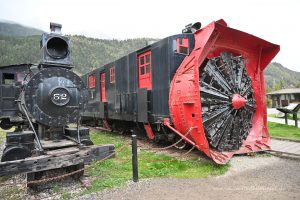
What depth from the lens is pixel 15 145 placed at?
504 cm

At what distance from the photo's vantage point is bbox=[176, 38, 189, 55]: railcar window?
7.21 meters

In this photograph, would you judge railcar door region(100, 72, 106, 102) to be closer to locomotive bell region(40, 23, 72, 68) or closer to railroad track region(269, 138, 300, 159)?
locomotive bell region(40, 23, 72, 68)

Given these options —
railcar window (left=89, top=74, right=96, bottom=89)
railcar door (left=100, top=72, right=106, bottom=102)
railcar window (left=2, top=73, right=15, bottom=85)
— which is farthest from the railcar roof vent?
railcar window (left=89, top=74, right=96, bottom=89)

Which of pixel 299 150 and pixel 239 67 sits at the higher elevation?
pixel 239 67

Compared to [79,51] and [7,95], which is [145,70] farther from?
[79,51]

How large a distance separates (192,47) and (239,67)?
152 cm

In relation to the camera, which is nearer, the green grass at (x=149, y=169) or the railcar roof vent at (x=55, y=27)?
the green grass at (x=149, y=169)

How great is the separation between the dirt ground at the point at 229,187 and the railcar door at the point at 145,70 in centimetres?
377

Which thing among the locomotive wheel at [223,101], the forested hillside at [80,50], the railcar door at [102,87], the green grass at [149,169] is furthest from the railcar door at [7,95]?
the forested hillside at [80,50]

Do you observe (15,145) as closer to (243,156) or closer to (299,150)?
(243,156)

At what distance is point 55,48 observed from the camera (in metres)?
6.09

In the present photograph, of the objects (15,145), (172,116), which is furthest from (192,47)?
(15,145)

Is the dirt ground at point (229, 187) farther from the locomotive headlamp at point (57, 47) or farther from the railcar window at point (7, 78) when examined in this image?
the railcar window at point (7, 78)

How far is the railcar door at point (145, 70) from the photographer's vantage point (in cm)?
848
